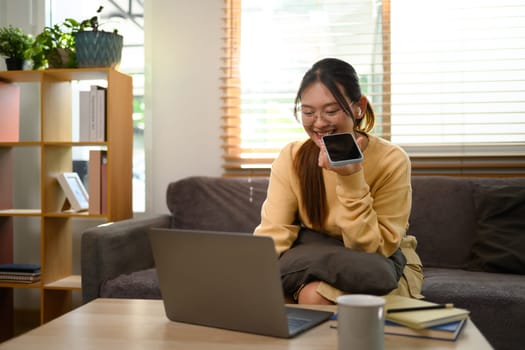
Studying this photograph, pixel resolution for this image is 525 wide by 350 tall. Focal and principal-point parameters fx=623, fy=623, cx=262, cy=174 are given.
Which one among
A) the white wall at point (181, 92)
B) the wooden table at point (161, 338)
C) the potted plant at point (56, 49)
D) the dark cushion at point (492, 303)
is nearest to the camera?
the wooden table at point (161, 338)

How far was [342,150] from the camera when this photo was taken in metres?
1.63

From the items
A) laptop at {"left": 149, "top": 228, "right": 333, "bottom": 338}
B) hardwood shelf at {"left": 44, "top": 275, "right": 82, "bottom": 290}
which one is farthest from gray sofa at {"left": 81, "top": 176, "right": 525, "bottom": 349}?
laptop at {"left": 149, "top": 228, "right": 333, "bottom": 338}

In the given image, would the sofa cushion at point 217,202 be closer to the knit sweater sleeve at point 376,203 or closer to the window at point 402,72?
the window at point 402,72

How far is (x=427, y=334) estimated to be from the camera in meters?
1.16

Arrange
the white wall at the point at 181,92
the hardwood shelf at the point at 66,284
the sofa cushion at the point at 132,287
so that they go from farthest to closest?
the white wall at the point at 181,92
the hardwood shelf at the point at 66,284
the sofa cushion at the point at 132,287

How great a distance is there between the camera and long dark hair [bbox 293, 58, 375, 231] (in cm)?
185

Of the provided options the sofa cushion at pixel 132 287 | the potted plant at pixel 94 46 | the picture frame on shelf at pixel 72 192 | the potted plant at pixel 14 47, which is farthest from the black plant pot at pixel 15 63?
the sofa cushion at pixel 132 287

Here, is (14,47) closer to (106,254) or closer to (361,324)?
(106,254)

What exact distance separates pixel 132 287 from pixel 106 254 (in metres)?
0.18

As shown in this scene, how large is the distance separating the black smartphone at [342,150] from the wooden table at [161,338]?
0.50 m

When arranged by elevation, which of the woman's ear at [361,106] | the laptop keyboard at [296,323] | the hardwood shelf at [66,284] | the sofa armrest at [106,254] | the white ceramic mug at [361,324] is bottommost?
the hardwood shelf at [66,284]

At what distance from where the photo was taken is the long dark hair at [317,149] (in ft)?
6.07

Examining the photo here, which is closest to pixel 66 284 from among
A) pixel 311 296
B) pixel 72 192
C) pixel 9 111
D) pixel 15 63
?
pixel 72 192

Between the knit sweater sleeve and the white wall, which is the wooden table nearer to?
the knit sweater sleeve
